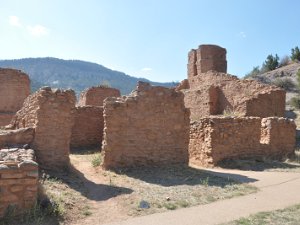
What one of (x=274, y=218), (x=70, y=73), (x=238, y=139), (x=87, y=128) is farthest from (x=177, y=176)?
(x=70, y=73)

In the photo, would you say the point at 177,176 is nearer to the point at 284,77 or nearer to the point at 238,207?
the point at 238,207

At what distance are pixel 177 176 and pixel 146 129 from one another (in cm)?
175

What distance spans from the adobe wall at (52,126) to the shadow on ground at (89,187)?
0.43m

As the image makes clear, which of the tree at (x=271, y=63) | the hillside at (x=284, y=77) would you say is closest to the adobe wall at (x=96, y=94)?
the hillside at (x=284, y=77)

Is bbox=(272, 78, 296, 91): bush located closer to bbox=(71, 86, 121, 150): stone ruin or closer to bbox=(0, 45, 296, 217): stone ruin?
bbox=(0, 45, 296, 217): stone ruin

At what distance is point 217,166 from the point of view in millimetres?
13422

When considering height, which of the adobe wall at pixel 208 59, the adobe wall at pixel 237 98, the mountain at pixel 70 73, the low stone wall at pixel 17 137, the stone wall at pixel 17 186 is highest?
the mountain at pixel 70 73

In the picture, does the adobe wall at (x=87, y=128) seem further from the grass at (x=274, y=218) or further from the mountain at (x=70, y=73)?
the mountain at (x=70, y=73)

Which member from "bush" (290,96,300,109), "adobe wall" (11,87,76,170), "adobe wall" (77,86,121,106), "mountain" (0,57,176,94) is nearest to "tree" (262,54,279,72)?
"bush" (290,96,300,109)

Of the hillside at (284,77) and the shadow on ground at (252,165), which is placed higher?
the hillside at (284,77)

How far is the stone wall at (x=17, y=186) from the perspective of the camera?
251 inches

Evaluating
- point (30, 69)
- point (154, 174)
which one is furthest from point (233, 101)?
point (30, 69)

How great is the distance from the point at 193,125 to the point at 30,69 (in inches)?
4153

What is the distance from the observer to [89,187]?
349 inches
